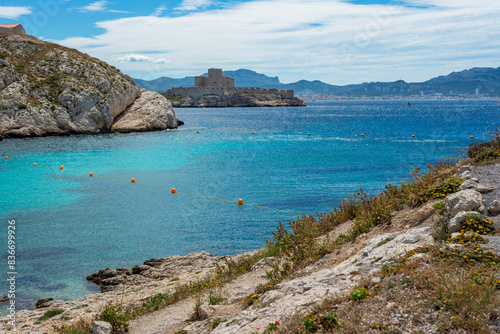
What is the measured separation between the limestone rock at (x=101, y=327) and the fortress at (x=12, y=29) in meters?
71.9

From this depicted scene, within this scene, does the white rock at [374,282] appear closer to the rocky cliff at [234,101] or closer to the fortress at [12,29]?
the fortress at [12,29]

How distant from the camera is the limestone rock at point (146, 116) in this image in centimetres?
6444

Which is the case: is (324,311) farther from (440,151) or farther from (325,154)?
(440,151)

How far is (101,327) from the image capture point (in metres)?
8.50

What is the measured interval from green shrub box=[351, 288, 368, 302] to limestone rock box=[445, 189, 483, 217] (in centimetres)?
350

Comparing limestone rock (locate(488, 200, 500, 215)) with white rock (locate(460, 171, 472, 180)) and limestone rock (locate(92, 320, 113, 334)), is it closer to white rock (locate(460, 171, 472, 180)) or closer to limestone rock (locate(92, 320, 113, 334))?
white rock (locate(460, 171, 472, 180))

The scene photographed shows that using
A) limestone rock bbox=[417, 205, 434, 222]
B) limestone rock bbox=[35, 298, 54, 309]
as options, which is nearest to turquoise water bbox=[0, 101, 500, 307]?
limestone rock bbox=[35, 298, 54, 309]

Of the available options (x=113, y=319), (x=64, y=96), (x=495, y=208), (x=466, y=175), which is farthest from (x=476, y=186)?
(x=64, y=96)

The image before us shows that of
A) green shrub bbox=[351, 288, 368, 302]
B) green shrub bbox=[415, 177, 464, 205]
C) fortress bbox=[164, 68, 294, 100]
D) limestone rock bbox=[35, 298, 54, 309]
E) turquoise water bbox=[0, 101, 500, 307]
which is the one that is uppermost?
fortress bbox=[164, 68, 294, 100]

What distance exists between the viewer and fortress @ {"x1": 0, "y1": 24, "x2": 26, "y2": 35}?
6675 cm

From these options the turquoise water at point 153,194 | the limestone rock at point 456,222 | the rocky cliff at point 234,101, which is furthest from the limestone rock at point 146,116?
the rocky cliff at point 234,101

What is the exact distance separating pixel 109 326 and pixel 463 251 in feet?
22.5

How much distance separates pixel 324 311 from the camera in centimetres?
621

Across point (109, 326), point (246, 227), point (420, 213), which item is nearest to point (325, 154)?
point (246, 227)
